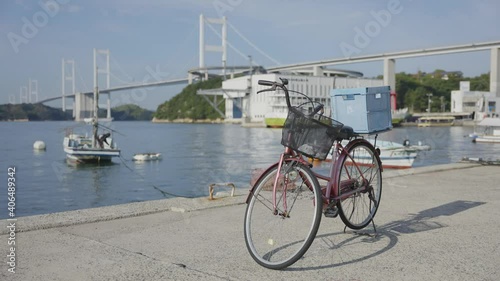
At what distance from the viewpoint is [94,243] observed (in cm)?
314

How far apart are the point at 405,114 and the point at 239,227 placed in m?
81.0

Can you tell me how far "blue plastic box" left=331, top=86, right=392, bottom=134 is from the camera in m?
3.27

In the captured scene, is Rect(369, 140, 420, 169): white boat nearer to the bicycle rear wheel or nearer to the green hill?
the bicycle rear wheel

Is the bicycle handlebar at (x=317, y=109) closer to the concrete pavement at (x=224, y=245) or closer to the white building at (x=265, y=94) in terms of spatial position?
the concrete pavement at (x=224, y=245)

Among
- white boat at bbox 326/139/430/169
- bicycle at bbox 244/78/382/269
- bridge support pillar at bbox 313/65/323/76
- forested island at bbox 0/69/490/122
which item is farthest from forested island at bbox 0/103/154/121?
bicycle at bbox 244/78/382/269

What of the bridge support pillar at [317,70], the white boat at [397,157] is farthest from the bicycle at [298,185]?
the bridge support pillar at [317,70]

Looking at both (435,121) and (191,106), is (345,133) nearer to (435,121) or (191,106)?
(435,121)

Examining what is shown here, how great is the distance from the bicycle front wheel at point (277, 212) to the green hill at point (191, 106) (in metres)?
107

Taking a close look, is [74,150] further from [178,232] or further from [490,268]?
[490,268]

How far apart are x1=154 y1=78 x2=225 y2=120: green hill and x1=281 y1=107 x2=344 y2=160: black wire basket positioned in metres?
107

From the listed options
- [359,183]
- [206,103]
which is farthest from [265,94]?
[359,183]

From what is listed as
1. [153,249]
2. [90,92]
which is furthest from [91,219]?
[90,92]

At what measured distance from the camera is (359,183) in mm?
3355

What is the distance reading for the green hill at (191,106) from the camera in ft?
367
